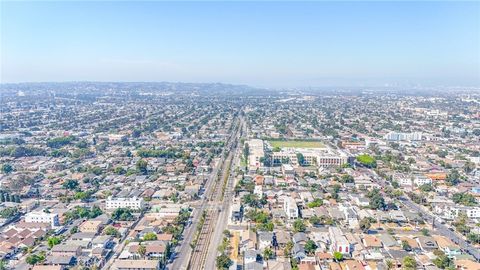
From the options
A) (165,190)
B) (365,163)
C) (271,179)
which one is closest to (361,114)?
(365,163)

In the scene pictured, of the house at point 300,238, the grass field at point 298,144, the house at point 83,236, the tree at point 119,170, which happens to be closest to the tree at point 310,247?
the house at point 300,238

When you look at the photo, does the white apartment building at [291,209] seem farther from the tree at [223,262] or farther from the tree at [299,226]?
the tree at [223,262]

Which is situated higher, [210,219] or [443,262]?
[443,262]

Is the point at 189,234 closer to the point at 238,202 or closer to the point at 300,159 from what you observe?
the point at 238,202

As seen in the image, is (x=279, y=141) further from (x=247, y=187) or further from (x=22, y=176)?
(x=22, y=176)

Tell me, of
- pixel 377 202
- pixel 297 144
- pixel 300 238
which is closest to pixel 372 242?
pixel 300 238
